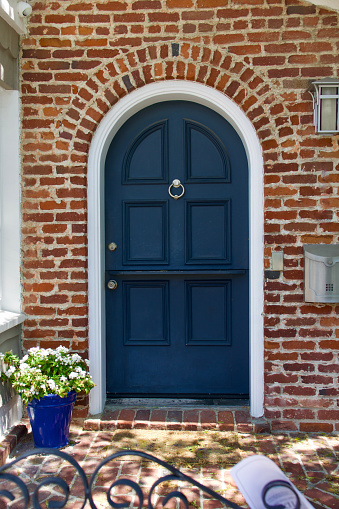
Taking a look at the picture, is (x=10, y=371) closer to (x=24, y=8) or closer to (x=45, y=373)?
(x=45, y=373)

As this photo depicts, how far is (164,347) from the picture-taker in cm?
403

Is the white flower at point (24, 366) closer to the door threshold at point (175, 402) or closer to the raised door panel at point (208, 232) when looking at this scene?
the door threshold at point (175, 402)

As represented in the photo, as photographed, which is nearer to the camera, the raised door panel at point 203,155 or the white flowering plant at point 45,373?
the white flowering plant at point 45,373

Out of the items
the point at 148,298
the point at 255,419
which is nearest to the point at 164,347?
the point at 148,298

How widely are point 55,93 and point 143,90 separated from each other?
656mm

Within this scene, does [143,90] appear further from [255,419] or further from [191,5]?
[255,419]

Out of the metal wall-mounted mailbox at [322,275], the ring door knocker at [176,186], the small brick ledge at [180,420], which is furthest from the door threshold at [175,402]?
the ring door knocker at [176,186]

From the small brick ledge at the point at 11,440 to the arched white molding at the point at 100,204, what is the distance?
53 cm

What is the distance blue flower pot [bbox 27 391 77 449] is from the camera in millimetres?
3303

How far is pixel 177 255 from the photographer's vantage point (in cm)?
398

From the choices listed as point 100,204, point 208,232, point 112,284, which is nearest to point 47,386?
point 112,284

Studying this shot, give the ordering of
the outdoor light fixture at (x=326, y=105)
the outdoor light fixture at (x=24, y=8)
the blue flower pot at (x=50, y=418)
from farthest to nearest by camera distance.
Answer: the outdoor light fixture at (x=24, y=8)
the outdoor light fixture at (x=326, y=105)
the blue flower pot at (x=50, y=418)

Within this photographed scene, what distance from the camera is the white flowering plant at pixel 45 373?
325cm

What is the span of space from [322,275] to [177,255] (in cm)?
112
